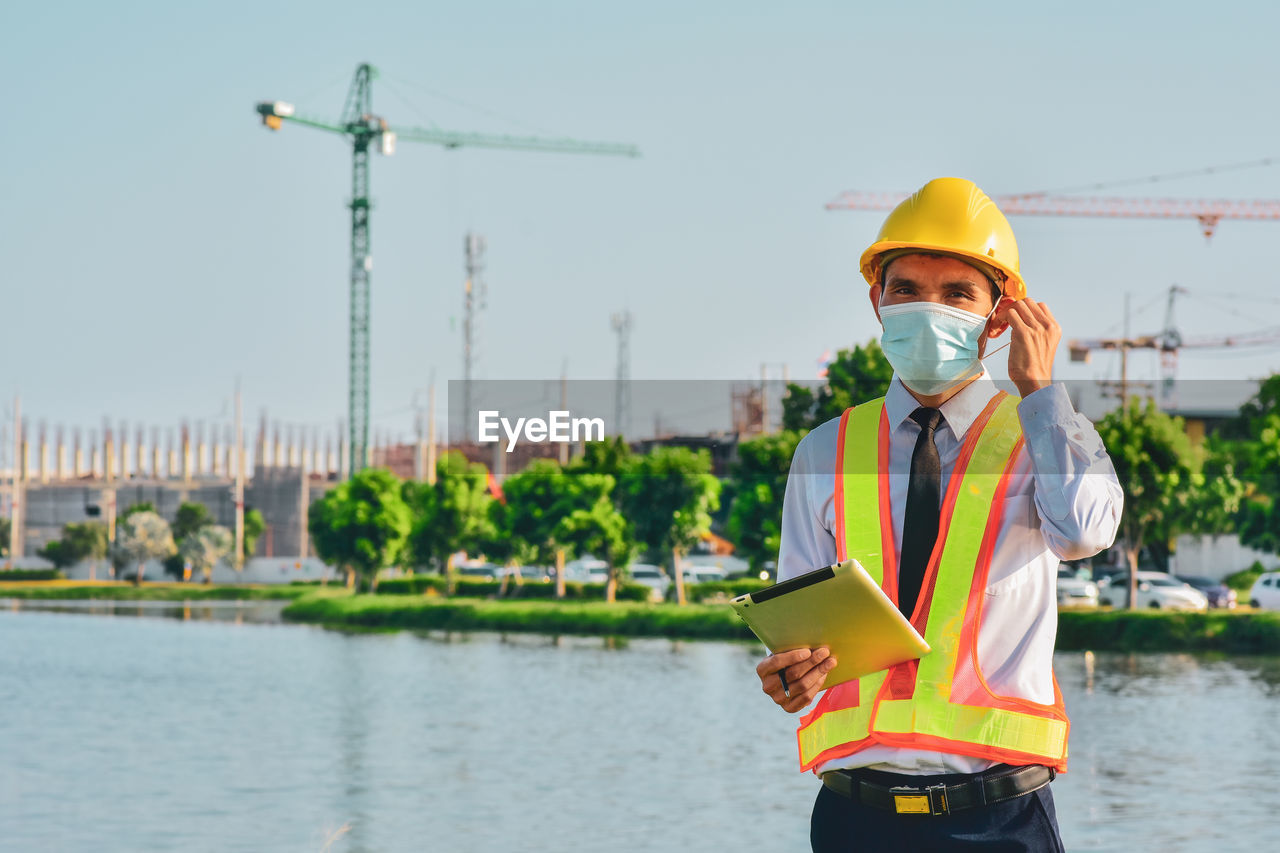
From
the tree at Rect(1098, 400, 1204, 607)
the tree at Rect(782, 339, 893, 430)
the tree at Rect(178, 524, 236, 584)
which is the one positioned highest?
the tree at Rect(782, 339, 893, 430)

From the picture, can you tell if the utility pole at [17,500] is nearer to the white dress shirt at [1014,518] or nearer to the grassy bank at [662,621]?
the grassy bank at [662,621]

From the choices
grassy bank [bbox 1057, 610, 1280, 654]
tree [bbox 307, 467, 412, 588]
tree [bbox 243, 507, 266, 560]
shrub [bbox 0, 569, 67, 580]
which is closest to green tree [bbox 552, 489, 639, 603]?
tree [bbox 307, 467, 412, 588]

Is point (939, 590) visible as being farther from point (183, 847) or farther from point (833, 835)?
point (183, 847)

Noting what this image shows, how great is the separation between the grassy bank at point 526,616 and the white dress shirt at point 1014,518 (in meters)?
37.8

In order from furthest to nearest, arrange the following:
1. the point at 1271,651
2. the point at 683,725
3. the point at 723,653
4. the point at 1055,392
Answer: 1. the point at 723,653
2. the point at 1271,651
3. the point at 683,725
4. the point at 1055,392

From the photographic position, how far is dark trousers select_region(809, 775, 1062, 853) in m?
2.98

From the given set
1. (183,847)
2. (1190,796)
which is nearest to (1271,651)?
(1190,796)

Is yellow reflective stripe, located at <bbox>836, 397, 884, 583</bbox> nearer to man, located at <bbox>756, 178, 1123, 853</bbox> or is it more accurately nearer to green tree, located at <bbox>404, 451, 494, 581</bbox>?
man, located at <bbox>756, 178, 1123, 853</bbox>

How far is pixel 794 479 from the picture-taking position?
3266 mm

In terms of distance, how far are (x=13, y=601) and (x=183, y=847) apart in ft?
190

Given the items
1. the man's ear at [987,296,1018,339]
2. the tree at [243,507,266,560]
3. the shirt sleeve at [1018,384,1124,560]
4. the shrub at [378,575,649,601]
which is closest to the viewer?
the shirt sleeve at [1018,384,1124,560]

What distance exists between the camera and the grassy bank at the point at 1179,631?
35.3 metres

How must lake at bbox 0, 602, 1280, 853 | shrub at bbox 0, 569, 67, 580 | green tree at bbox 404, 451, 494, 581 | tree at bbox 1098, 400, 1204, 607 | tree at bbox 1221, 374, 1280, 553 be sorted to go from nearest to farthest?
lake at bbox 0, 602, 1280, 853, tree at bbox 1221, 374, 1280, 553, tree at bbox 1098, 400, 1204, 607, green tree at bbox 404, 451, 494, 581, shrub at bbox 0, 569, 67, 580

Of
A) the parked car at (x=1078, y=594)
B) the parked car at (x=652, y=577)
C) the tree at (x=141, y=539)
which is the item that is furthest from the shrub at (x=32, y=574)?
the parked car at (x=1078, y=594)
